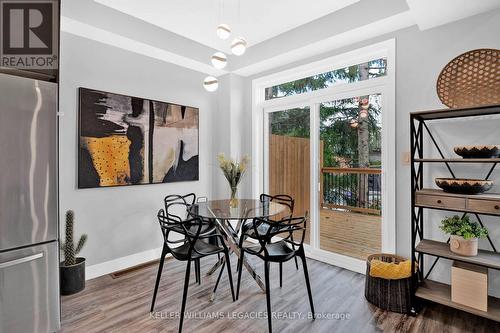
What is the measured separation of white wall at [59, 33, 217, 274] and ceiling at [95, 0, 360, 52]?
520mm

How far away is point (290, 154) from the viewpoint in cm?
390

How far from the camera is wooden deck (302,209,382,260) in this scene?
3150 mm

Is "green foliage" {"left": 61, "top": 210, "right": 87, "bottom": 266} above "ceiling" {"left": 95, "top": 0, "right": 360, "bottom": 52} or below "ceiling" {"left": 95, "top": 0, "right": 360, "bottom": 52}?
below

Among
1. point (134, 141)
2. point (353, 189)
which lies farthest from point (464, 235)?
point (134, 141)

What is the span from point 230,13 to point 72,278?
316 cm

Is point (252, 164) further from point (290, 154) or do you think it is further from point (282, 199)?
point (282, 199)

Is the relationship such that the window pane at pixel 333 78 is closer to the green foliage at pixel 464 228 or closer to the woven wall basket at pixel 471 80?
the woven wall basket at pixel 471 80

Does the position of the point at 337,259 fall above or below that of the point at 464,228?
below

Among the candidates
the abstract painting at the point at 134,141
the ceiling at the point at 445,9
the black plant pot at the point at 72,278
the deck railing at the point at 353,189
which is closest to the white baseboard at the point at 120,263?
the black plant pot at the point at 72,278

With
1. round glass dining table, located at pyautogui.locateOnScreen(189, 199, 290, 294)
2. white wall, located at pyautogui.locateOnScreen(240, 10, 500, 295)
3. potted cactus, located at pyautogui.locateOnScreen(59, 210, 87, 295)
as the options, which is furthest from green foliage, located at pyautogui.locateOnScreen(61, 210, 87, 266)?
white wall, located at pyautogui.locateOnScreen(240, 10, 500, 295)

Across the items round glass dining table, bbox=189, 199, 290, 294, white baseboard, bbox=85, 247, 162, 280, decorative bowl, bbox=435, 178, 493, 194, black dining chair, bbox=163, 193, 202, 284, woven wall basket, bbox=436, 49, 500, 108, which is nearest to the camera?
decorative bowl, bbox=435, 178, 493, 194

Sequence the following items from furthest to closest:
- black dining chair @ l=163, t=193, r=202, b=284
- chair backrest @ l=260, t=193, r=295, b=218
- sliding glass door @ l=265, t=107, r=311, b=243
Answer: sliding glass door @ l=265, t=107, r=311, b=243
chair backrest @ l=260, t=193, r=295, b=218
black dining chair @ l=163, t=193, r=202, b=284

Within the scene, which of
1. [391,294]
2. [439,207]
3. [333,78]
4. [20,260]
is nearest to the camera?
[20,260]

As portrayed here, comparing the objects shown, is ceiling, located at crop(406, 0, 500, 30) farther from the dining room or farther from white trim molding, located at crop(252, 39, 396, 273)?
white trim molding, located at crop(252, 39, 396, 273)
